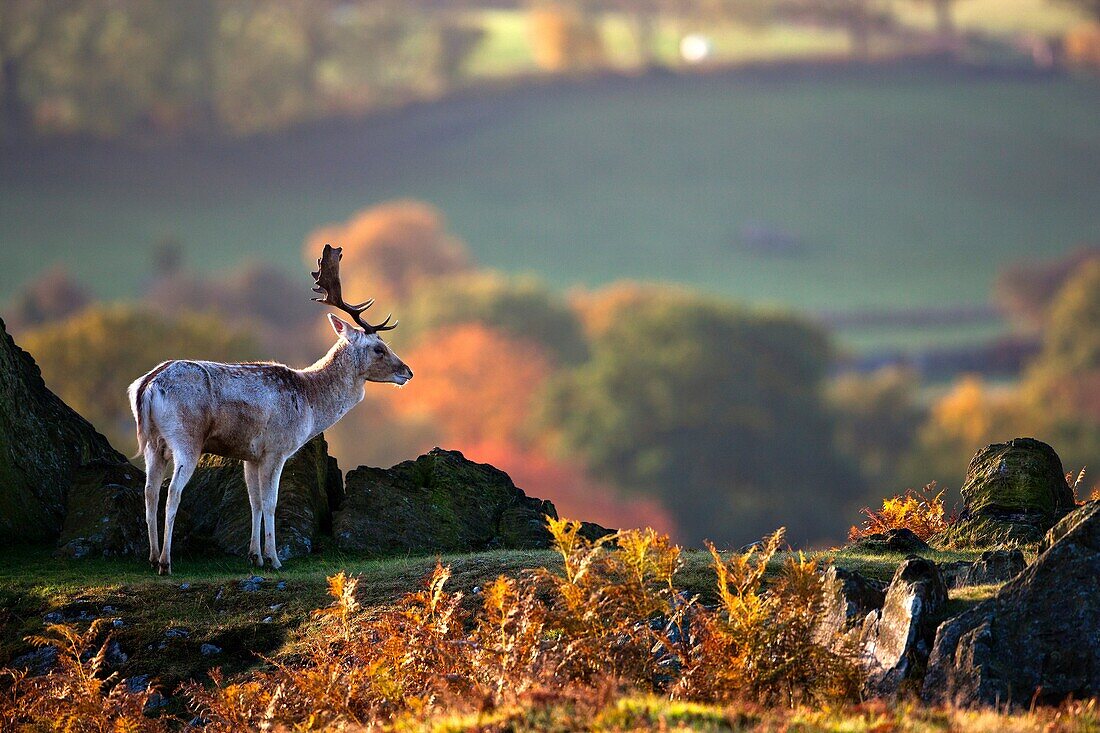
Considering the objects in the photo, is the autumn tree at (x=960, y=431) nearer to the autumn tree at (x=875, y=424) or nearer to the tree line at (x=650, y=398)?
the tree line at (x=650, y=398)

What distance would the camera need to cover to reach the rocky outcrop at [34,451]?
73.4 feet

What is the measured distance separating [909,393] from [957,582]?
119m

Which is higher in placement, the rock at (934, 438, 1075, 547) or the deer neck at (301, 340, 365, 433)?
the deer neck at (301, 340, 365, 433)

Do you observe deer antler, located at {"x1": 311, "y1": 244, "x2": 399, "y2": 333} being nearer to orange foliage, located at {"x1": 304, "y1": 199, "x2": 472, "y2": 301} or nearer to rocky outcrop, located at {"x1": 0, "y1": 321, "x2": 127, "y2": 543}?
rocky outcrop, located at {"x1": 0, "y1": 321, "x2": 127, "y2": 543}

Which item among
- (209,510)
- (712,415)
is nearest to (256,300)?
(712,415)

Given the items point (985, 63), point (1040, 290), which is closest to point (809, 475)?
point (1040, 290)

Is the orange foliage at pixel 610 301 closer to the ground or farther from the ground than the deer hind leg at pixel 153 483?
farther from the ground

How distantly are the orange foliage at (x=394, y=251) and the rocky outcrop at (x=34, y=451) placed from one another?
14740 cm

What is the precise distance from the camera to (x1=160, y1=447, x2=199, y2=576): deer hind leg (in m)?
20.8

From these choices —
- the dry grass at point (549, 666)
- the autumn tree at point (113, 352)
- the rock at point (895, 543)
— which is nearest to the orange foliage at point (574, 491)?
the autumn tree at point (113, 352)

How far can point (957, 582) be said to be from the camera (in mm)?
17828

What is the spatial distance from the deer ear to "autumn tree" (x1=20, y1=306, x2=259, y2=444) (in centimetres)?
7824

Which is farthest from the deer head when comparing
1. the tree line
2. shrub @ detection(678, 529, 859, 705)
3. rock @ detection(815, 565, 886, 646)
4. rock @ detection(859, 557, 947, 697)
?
the tree line

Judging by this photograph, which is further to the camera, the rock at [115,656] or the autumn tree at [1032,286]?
the autumn tree at [1032,286]
